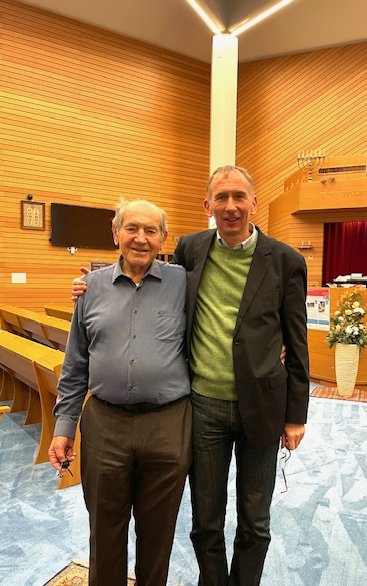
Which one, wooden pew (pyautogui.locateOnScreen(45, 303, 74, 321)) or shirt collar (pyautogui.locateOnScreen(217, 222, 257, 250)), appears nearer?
shirt collar (pyautogui.locateOnScreen(217, 222, 257, 250))

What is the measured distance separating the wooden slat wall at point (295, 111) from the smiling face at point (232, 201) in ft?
27.6

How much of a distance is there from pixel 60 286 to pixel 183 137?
3980mm

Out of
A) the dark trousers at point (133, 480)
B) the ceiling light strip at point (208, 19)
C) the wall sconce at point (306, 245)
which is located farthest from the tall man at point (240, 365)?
the ceiling light strip at point (208, 19)

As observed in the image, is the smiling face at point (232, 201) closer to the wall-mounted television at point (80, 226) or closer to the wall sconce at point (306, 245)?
the wall-mounted television at point (80, 226)

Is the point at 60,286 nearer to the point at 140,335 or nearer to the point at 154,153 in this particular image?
the point at 154,153

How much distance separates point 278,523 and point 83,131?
24.5 ft

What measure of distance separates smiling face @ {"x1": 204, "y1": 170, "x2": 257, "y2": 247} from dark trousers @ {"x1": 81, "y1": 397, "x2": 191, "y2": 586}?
23.6 inches

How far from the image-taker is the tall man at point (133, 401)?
4.75 feet

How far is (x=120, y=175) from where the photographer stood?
8.70 m

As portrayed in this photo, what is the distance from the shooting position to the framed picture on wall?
302 inches

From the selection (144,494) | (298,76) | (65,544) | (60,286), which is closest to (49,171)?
(60,286)

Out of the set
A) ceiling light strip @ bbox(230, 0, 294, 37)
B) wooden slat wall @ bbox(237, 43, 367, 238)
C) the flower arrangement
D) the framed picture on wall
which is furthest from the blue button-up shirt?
wooden slat wall @ bbox(237, 43, 367, 238)

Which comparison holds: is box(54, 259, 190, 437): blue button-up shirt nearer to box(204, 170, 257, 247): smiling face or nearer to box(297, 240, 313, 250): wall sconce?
box(204, 170, 257, 247): smiling face

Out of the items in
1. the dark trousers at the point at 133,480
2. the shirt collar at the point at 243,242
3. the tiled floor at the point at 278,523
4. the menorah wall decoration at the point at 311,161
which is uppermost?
the menorah wall decoration at the point at 311,161
